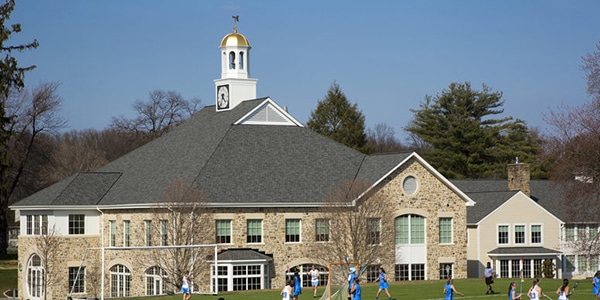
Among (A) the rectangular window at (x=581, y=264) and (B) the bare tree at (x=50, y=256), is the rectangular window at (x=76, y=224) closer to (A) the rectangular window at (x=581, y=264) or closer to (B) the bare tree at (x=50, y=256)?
(B) the bare tree at (x=50, y=256)

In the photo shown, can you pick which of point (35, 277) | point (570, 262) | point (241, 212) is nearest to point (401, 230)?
point (241, 212)

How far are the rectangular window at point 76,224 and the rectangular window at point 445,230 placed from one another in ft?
68.2

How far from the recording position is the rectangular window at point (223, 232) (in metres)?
59.7

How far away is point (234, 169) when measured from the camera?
6294cm

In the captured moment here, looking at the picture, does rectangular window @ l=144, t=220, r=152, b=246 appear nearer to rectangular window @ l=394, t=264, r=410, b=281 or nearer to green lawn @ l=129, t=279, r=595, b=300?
green lawn @ l=129, t=279, r=595, b=300

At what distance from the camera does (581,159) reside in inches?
2253

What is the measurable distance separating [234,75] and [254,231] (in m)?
14.1

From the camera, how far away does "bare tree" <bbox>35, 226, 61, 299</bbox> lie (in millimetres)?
63531

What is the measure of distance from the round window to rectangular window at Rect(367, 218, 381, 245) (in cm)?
274

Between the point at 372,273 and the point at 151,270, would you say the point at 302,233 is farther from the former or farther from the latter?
the point at 151,270

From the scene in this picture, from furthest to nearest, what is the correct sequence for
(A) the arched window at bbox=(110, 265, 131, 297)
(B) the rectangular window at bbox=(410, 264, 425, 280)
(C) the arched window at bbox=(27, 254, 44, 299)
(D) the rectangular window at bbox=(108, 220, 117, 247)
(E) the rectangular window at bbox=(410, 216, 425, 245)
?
1. (C) the arched window at bbox=(27, 254, 44, 299)
2. (D) the rectangular window at bbox=(108, 220, 117, 247)
3. (A) the arched window at bbox=(110, 265, 131, 297)
4. (B) the rectangular window at bbox=(410, 264, 425, 280)
5. (E) the rectangular window at bbox=(410, 216, 425, 245)

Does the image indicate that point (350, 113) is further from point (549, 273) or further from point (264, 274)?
point (264, 274)

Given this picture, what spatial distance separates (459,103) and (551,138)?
1880 inches

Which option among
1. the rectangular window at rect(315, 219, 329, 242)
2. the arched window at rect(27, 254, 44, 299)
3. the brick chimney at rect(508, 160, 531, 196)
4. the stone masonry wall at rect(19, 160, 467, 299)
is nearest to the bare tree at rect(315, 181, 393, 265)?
the stone masonry wall at rect(19, 160, 467, 299)
